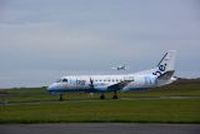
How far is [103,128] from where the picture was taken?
21578mm

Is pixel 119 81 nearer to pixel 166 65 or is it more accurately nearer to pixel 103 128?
pixel 166 65

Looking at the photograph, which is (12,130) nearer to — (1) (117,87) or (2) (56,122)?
(2) (56,122)

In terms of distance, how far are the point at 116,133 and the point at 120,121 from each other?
211 inches

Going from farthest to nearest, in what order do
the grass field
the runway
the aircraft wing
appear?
the aircraft wing → the grass field → the runway

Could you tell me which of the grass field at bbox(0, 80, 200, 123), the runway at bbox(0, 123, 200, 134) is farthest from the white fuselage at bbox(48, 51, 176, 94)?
the runway at bbox(0, 123, 200, 134)

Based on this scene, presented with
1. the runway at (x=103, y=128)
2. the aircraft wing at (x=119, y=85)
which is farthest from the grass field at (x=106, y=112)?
the aircraft wing at (x=119, y=85)

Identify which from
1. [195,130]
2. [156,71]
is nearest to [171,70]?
[156,71]

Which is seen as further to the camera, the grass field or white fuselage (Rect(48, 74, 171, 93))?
white fuselage (Rect(48, 74, 171, 93))

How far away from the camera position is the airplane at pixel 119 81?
2559 inches

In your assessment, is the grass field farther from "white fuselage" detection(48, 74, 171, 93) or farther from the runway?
"white fuselage" detection(48, 74, 171, 93)

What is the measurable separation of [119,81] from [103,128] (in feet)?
151

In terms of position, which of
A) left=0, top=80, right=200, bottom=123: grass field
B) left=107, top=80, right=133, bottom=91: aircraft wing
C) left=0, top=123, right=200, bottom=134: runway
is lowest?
left=0, top=123, right=200, bottom=134: runway

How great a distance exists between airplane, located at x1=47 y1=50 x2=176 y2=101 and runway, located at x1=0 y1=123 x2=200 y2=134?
133ft

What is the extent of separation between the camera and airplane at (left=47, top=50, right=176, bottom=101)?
6500cm
